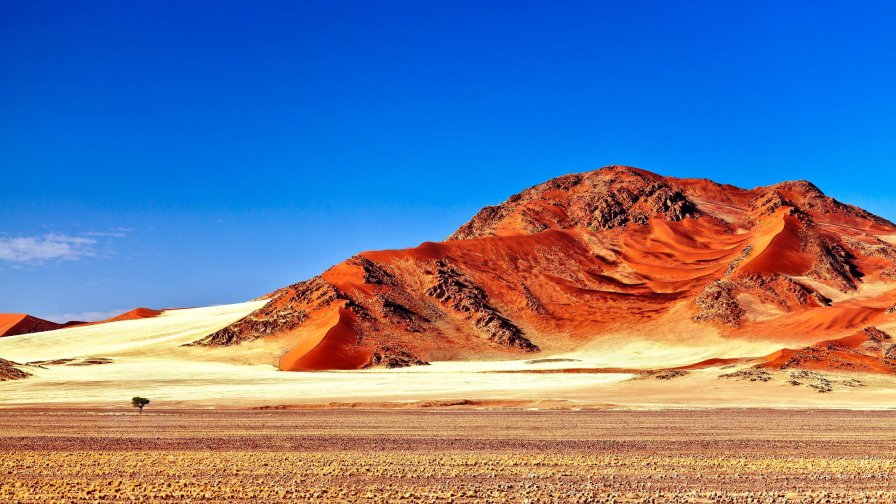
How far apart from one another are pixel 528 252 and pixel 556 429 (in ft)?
245

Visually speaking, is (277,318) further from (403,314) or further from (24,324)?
(24,324)

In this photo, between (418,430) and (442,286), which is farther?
(442,286)

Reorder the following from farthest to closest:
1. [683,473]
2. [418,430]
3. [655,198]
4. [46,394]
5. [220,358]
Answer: [655,198] → [220,358] → [46,394] → [418,430] → [683,473]

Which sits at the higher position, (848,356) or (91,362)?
(91,362)

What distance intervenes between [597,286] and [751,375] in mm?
50174

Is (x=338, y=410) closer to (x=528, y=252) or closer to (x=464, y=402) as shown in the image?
(x=464, y=402)

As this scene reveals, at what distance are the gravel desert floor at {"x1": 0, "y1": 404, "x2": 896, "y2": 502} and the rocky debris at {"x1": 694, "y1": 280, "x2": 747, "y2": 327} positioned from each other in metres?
52.0

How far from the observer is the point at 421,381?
60281 millimetres

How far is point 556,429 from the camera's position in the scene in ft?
100.0

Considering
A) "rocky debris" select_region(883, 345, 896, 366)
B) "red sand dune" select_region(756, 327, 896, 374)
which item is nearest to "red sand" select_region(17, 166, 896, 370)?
"red sand dune" select_region(756, 327, 896, 374)

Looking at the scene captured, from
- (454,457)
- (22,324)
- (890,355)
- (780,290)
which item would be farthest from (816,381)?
(22,324)

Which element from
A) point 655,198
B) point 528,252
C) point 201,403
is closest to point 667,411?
point 201,403

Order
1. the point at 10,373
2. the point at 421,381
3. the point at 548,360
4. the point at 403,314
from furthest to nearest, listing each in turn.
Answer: the point at 403,314 → the point at 548,360 → the point at 421,381 → the point at 10,373

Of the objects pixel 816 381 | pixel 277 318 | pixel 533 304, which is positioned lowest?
pixel 816 381
